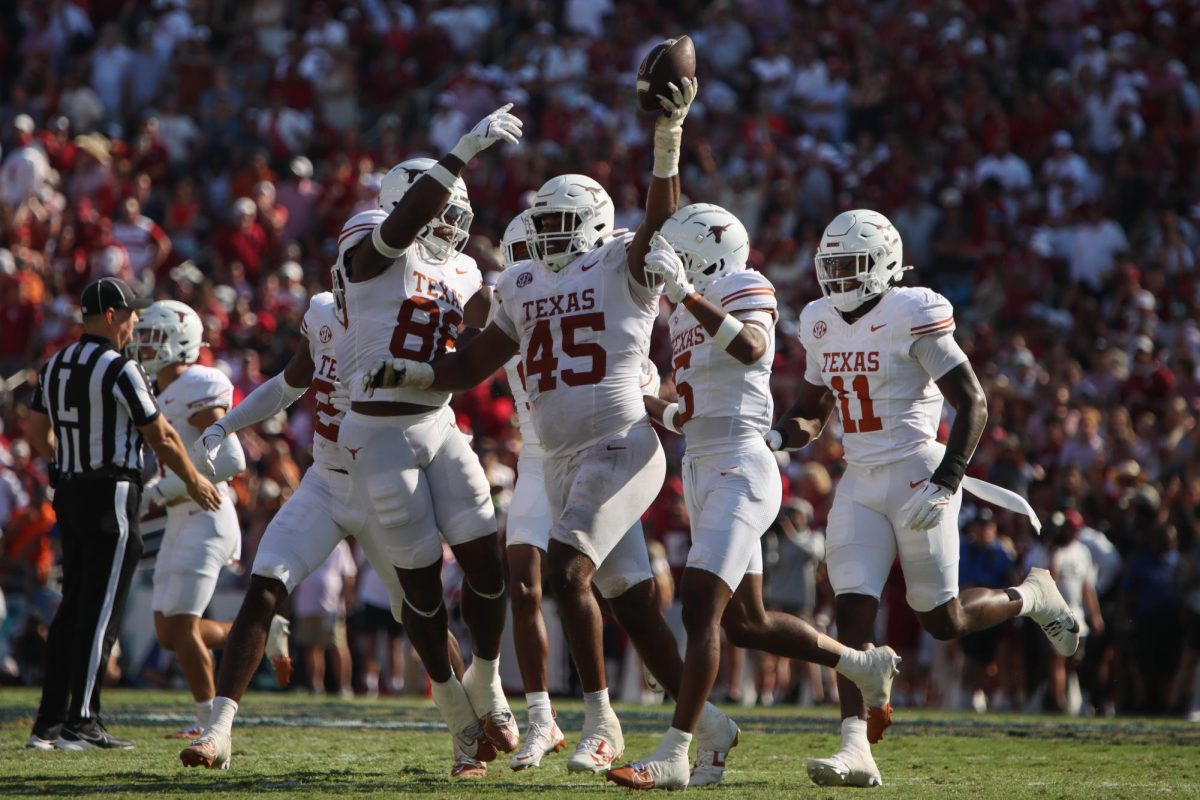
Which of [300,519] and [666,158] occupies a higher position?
[666,158]

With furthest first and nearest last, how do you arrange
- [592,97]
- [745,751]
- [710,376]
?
[592,97], [745,751], [710,376]

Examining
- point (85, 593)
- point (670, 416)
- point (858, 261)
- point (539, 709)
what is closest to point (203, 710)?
point (85, 593)

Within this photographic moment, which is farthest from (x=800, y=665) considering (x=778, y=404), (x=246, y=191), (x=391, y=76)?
(x=391, y=76)

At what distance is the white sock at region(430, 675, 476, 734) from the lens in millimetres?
6406

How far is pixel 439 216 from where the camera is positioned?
642 cm

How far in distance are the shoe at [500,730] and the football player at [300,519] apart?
29cm

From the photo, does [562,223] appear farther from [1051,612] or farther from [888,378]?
[1051,612]

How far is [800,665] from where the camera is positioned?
1217 cm

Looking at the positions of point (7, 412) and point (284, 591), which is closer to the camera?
point (284, 591)

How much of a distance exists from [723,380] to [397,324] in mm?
1201

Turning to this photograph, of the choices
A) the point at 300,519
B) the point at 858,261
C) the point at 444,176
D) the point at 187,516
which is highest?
the point at 444,176

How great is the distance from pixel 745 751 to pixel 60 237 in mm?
10514

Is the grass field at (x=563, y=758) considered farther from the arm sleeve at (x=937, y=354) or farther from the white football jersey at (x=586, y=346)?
the arm sleeve at (x=937, y=354)

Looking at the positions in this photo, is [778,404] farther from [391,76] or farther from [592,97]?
[391,76]
